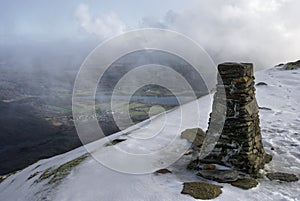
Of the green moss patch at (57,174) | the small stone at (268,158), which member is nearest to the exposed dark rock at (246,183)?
the small stone at (268,158)

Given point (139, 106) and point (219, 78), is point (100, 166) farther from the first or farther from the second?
point (139, 106)

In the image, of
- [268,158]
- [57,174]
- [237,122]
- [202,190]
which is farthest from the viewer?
[57,174]

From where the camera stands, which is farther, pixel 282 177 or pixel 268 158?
pixel 268 158

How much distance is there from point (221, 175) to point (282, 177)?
8.63ft

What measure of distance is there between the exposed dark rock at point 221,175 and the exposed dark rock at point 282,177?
1478mm

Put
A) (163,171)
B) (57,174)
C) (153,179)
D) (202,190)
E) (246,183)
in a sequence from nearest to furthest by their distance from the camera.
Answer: (202,190) → (246,183) → (153,179) → (163,171) → (57,174)

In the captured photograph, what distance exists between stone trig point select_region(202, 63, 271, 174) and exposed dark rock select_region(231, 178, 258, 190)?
65 centimetres

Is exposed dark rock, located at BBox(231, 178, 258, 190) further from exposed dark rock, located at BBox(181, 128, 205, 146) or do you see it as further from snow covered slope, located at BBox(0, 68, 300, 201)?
exposed dark rock, located at BBox(181, 128, 205, 146)

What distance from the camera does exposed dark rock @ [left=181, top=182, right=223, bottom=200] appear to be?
10753mm

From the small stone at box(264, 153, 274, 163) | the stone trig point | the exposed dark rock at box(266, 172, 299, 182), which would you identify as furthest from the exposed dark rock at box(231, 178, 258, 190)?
the small stone at box(264, 153, 274, 163)

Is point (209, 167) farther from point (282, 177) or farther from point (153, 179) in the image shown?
point (282, 177)

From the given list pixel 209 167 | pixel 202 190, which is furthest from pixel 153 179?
pixel 209 167

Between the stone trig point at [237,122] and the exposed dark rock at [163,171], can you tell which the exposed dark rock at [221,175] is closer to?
the stone trig point at [237,122]

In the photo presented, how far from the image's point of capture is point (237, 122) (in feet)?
41.8
